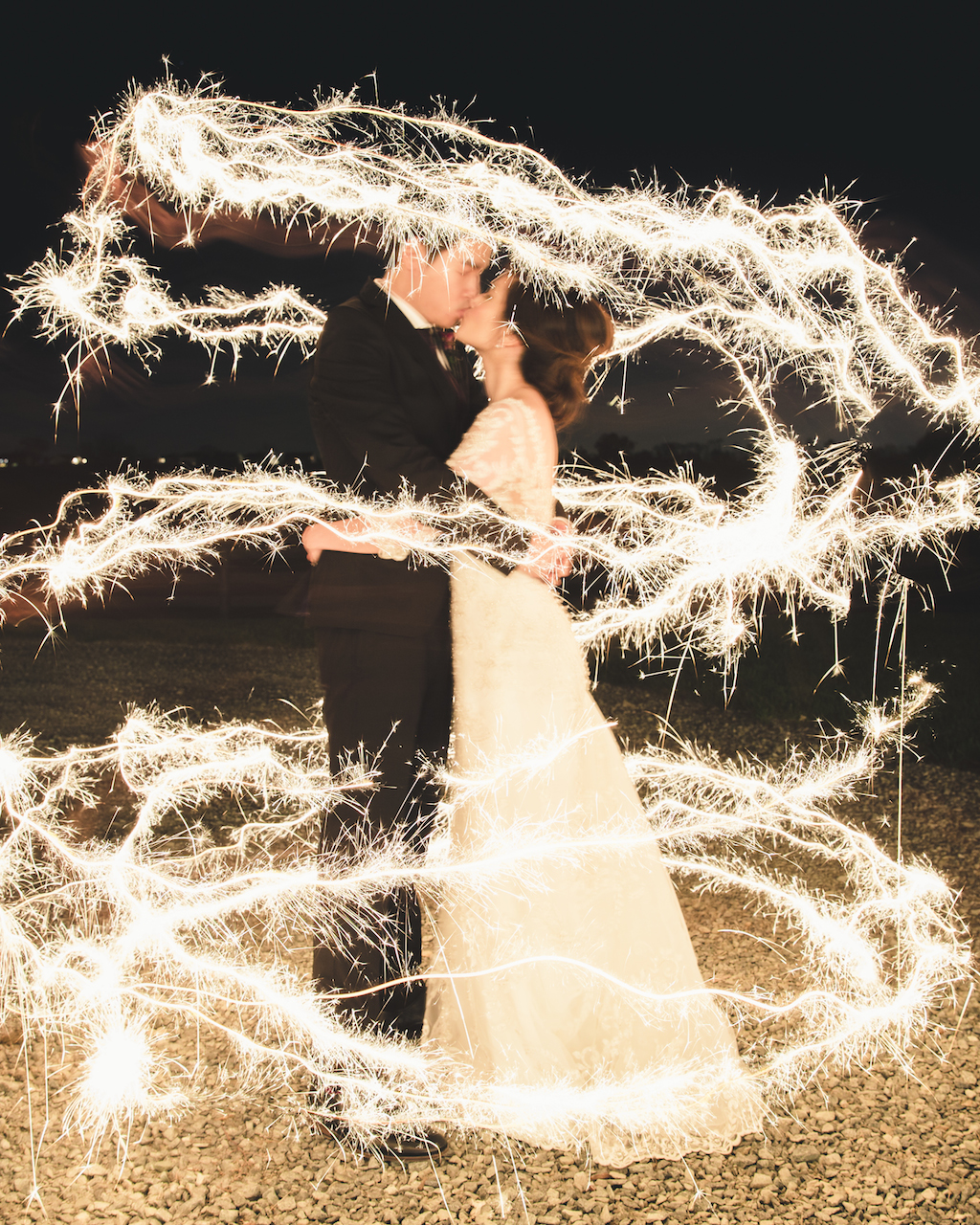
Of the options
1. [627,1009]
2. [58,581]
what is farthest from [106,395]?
[627,1009]

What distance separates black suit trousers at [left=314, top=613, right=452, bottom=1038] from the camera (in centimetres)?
222

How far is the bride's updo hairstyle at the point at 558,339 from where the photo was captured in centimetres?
230

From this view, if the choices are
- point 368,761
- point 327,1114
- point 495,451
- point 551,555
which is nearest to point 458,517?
point 495,451

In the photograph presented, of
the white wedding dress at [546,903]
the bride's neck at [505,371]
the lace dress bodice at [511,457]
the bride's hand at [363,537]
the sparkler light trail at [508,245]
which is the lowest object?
the white wedding dress at [546,903]

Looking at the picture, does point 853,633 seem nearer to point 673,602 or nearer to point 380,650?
point 673,602

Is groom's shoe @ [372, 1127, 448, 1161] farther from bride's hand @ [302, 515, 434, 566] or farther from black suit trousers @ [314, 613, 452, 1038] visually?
bride's hand @ [302, 515, 434, 566]

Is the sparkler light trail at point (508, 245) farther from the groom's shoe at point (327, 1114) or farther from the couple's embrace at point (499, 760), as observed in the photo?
the groom's shoe at point (327, 1114)

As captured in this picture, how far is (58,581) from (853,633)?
12.7 metres

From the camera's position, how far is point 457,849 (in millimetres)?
Answer: 2398

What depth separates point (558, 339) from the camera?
2.32 metres

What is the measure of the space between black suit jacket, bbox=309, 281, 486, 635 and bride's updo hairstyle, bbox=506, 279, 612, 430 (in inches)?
9.9

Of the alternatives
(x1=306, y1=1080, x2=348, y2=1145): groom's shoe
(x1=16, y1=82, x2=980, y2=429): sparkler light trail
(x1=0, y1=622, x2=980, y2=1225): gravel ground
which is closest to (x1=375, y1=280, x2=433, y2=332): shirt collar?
(x1=16, y1=82, x2=980, y2=429): sparkler light trail

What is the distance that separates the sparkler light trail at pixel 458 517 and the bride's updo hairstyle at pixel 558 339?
0.25ft

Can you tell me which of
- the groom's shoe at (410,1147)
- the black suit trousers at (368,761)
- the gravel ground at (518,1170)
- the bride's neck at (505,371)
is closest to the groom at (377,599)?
the black suit trousers at (368,761)
